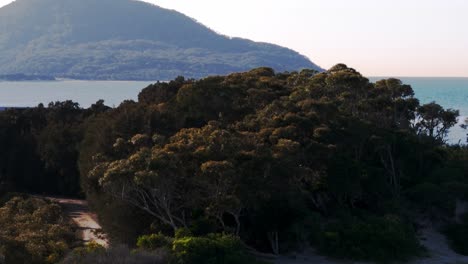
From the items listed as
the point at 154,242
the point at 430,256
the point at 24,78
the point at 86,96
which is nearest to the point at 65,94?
the point at 86,96

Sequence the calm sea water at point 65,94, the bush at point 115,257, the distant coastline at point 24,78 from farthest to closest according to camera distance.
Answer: the distant coastline at point 24,78, the calm sea water at point 65,94, the bush at point 115,257

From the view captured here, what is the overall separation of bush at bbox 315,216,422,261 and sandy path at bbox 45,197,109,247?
6.93 m

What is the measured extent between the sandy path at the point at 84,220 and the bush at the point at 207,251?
5.43 metres

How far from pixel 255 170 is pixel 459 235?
10.1 meters

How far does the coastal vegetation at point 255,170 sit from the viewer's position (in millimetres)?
16453

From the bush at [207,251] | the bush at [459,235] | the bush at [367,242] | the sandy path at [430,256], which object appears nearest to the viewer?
the bush at [207,251]

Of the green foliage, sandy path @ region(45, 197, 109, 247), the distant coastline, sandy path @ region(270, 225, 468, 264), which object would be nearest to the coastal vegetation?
sandy path @ region(270, 225, 468, 264)

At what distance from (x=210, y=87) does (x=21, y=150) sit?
44.3 ft

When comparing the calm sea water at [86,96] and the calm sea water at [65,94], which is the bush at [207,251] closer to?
the calm sea water at [86,96]

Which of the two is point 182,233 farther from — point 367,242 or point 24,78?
point 24,78

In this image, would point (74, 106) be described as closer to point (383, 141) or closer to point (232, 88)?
point (232, 88)

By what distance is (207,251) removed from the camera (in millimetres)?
15188

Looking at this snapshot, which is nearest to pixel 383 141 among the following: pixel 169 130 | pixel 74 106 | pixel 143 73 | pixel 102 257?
Answer: pixel 169 130

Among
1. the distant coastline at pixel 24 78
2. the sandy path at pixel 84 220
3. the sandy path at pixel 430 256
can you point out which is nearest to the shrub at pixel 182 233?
the sandy path at pixel 430 256
